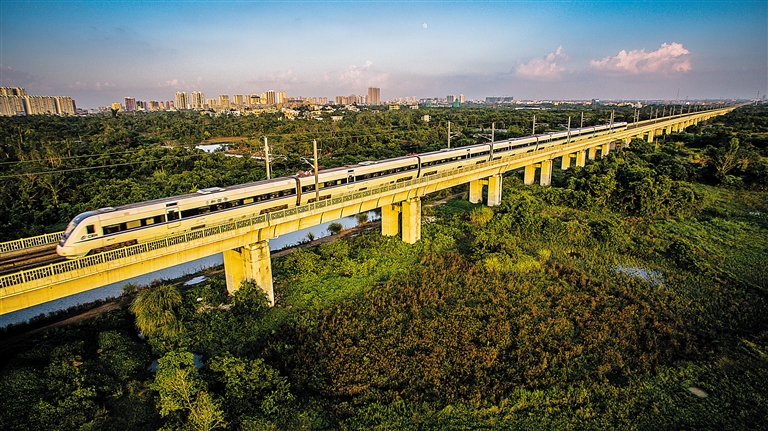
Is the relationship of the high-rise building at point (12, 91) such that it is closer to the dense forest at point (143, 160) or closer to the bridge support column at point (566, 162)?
the dense forest at point (143, 160)

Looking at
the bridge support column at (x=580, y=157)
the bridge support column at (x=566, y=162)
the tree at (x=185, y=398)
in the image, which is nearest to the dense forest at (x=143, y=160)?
the bridge support column at (x=566, y=162)

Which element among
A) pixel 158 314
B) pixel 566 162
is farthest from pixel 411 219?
pixel 566 162

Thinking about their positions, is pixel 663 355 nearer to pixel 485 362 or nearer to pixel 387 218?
pixel 485 362

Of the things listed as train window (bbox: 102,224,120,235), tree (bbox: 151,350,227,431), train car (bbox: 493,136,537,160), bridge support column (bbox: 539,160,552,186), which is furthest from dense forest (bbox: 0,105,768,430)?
bridge support column (bbox: 539,160,552,186)

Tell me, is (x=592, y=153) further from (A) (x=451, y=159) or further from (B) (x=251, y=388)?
(B) (x=251, y=388)

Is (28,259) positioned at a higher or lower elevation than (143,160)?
lower

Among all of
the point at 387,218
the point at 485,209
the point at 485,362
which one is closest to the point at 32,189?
the point at 387,218
